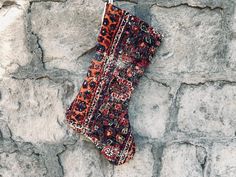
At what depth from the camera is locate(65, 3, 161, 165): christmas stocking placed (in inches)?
50.8

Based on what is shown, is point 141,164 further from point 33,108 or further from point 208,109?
point 33,108

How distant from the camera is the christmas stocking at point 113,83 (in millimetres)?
1289

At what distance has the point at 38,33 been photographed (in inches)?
54.2

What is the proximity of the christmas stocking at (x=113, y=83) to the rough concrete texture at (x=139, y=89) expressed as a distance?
5 cm

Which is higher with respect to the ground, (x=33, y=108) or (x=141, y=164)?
(x=33, y=108)

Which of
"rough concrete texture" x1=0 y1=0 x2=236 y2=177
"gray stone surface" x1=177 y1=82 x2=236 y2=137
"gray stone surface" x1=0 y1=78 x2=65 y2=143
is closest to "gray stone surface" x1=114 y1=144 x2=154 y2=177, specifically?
"rough concrete texture" x1=0 y1=0 x2=236 y2=177

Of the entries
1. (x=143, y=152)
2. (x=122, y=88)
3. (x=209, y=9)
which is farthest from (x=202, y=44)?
(x=143, y=152)

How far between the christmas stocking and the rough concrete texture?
0.17ft

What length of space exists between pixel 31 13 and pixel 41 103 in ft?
0.95

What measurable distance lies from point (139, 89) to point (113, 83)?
10 centimetres

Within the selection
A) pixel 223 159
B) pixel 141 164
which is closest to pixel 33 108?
pixel 141 164

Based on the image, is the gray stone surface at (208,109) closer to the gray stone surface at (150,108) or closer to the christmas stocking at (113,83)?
the gray stone surface at (150,108)

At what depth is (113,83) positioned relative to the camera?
132 centimetres

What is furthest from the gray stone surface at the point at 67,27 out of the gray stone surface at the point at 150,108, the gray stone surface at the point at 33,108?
the gray stone surface at the point at 150,108
